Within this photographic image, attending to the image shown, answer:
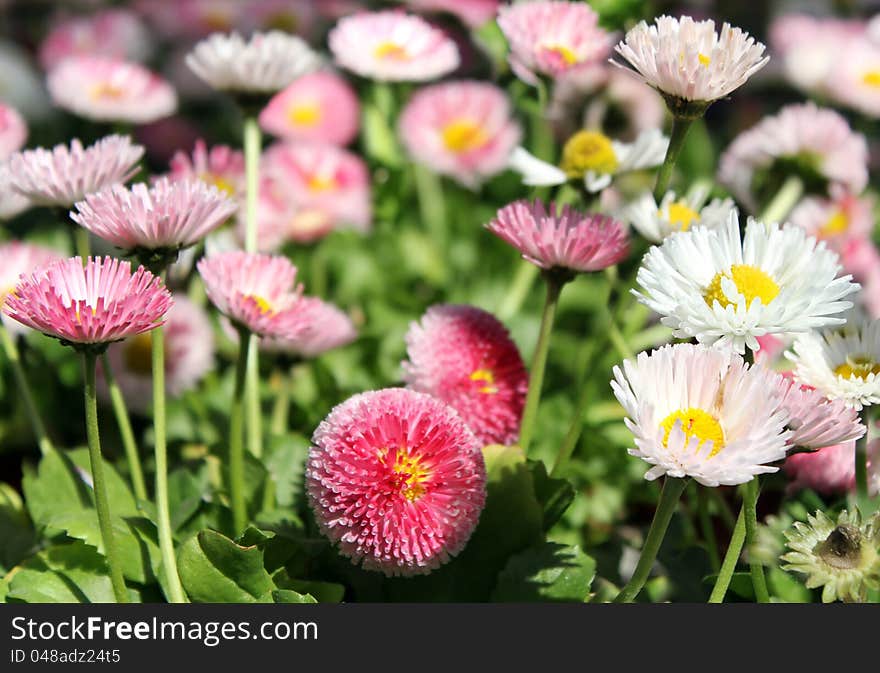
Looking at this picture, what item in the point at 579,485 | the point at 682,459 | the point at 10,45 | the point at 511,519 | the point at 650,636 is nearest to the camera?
the point at 682,459

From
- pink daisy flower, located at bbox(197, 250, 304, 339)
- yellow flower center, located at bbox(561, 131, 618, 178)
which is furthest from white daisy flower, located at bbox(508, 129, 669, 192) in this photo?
pink daisy flower, located at bbox(197, 250, 304, 339)

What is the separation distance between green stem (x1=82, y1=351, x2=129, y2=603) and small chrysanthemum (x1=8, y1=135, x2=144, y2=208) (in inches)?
6.9

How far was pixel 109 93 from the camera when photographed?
3.60ft

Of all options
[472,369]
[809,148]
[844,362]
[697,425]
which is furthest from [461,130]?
[697,425]

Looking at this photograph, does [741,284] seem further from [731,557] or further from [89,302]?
[89,302]

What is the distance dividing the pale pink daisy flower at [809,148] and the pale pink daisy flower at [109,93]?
0.65 metres

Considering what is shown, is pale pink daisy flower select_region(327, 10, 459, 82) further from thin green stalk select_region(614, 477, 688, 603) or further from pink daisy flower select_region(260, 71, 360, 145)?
thin green stalk select_region(614, 477, 688, 603)

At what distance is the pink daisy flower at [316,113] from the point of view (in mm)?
1565

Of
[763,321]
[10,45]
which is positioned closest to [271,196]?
[763,321]

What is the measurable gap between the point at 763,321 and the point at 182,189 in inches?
15.3

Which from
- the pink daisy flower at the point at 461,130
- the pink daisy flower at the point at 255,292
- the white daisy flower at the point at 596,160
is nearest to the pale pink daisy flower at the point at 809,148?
the white daisy flower at the point at 596,160

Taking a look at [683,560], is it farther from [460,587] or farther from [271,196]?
[271,196]

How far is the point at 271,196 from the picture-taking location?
3.65 feet

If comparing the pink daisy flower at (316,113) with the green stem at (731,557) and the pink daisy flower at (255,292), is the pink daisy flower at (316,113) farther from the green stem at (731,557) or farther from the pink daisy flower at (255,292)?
the green stem at (731,557)
